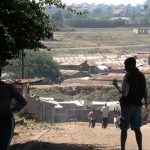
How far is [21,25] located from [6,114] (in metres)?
5.90

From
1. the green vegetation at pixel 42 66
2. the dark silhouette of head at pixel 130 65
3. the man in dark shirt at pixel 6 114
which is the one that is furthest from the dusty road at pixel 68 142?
the green vegetation at pixel 42 66

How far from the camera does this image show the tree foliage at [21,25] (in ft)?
38.4

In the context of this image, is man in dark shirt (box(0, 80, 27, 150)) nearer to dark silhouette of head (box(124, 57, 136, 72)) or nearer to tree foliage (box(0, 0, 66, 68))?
dark silhouette of head (box(124, 57, 136, 72))

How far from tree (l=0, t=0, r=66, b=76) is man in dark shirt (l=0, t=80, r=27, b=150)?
4872 mm

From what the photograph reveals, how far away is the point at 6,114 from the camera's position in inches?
252

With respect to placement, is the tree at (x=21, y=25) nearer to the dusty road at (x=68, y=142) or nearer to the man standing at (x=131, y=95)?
the dusty road at (x=68, y=142)

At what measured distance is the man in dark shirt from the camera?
249 inches

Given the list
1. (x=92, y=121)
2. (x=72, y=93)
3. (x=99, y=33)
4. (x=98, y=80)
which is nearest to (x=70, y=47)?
(x=99, y=33)

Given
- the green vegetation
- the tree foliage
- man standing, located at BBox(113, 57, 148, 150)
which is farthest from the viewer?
the green vegetation

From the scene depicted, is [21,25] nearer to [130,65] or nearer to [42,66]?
[130,65]

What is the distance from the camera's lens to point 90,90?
7256cm

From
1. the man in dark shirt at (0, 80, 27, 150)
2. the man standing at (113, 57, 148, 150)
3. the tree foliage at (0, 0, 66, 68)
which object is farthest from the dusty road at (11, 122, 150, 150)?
the man in dark shirt at (0, 80, 27, 150)

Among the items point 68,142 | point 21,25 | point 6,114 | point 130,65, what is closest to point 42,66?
point 21,25

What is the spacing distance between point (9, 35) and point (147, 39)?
544ft
